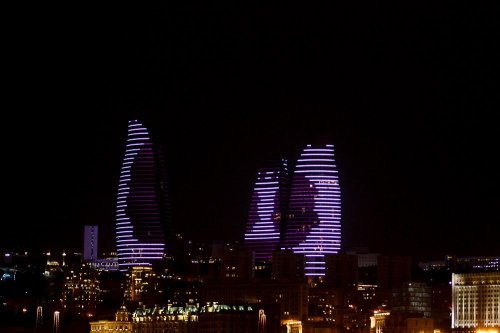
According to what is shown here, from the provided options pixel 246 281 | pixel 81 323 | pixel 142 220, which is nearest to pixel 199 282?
pixel 246 281

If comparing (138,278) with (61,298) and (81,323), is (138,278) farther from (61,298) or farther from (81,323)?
(81,323)

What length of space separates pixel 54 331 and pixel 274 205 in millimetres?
28101

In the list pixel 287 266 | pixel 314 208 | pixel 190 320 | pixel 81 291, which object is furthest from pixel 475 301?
pixel 314 208

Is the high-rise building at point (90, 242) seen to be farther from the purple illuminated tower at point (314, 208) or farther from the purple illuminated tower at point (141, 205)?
the purple illuminated tower at point (314, 208)

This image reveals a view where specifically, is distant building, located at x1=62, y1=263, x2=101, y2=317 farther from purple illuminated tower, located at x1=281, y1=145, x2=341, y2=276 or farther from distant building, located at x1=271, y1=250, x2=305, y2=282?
purple illuminated tower, located at x1=281, y1=145, x2=341, y2=276

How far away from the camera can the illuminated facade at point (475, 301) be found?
52000 millimetres

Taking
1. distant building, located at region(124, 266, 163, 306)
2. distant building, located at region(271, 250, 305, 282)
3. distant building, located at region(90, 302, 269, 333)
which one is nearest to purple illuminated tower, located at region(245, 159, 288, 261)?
distant building, located at region(271, 250, 305, 282)

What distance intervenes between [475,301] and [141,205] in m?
25.0

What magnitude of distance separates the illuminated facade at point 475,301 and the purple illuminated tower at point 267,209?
20.2 meters

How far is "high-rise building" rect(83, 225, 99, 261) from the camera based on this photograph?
7162 cm

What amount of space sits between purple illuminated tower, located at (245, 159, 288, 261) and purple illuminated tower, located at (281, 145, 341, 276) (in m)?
0.53

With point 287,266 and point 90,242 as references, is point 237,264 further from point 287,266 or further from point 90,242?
point 90,242

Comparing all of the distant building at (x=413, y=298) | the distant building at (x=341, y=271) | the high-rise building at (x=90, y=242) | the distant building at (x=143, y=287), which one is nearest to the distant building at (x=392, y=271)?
the distant building at (x=341, y=271)

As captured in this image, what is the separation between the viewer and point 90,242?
72.8 m
